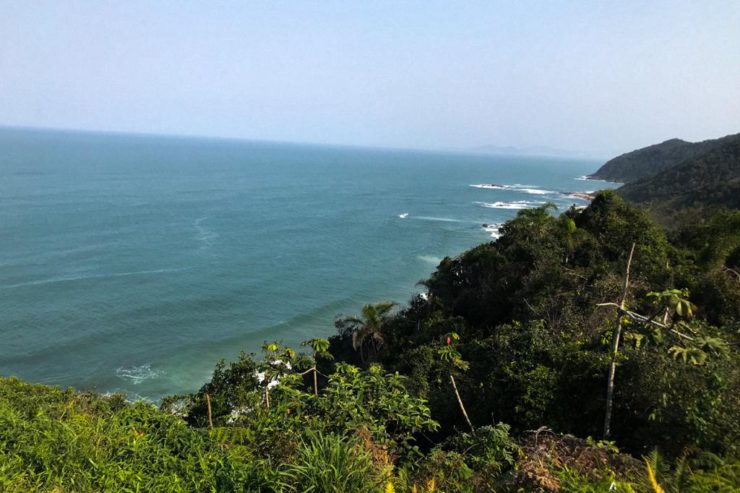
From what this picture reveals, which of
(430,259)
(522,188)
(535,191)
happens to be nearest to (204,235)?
(430,259)

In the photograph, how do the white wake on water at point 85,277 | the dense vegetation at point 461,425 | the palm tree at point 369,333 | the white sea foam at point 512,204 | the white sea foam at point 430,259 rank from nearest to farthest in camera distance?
the dense vegetation at point 461,425, the palm tree at point 369,333, the white wake on water at point 85,277, the white sea foam at point 430,259, the white sea foam at point 512,204

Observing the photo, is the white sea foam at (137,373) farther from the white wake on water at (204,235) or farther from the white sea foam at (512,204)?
the white sea foam at (512,204)

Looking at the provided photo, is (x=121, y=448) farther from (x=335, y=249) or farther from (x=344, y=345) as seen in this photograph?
(x=335, y=249)

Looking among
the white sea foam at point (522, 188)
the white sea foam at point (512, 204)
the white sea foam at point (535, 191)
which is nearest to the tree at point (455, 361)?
the white sea foam at point (512, 204)

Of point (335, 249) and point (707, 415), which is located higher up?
point (707, 415)

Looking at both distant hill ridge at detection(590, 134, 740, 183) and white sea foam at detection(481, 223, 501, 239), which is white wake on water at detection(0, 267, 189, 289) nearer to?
white sea foam at detection(481, 223, 501, 239)

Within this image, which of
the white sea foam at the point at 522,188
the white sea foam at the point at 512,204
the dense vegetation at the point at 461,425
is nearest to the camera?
the dense vegetation at the point at 461,425

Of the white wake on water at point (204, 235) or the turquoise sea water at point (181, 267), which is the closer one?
the turquoise sea water at point (181, 267)

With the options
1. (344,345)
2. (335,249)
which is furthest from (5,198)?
(344,345)
